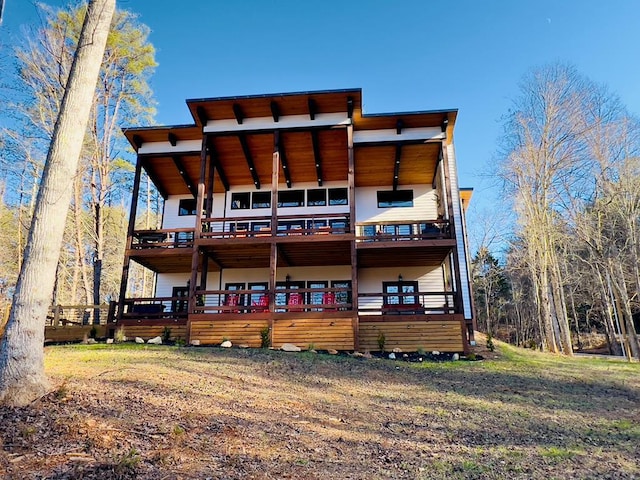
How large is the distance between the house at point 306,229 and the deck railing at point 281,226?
0.07 metres

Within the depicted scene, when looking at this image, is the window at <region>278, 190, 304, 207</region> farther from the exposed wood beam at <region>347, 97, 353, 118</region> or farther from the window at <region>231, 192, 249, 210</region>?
the exposed wood beam at <region>347, 97, 353, 118</region>

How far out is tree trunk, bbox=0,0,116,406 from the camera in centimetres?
461

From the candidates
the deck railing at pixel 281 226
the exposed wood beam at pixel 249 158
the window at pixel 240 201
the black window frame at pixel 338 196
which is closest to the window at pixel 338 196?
the black window frame at pixel 338 196

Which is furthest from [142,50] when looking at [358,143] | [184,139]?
[358,143]

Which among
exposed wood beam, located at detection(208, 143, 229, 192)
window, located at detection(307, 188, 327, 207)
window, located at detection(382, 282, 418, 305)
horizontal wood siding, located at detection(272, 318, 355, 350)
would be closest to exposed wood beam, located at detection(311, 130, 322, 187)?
window, located at detection(307, 188, 327, 207)

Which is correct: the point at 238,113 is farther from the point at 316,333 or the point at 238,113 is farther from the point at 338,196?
the point at 316,333

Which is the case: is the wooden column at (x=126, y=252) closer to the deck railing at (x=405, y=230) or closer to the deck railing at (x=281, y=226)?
the deck railing at (x=281, y=226)

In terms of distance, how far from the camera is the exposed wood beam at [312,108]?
1297cm

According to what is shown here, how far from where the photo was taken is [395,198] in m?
16.2

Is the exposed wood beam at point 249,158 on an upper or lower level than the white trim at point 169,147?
lower

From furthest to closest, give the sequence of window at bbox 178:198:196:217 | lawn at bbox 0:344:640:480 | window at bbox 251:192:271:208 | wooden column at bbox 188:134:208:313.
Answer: window at bbox 178:198:196:217 → window at bbox 251:192:271:208 → wooden column at bbox 188:134:208:313 → lawn at bbox 0:344:640:480

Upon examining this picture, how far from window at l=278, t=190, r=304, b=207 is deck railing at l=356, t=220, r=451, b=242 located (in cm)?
268

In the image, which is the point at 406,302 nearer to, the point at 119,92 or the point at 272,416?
the point at 272,416

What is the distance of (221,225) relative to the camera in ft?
54.2
